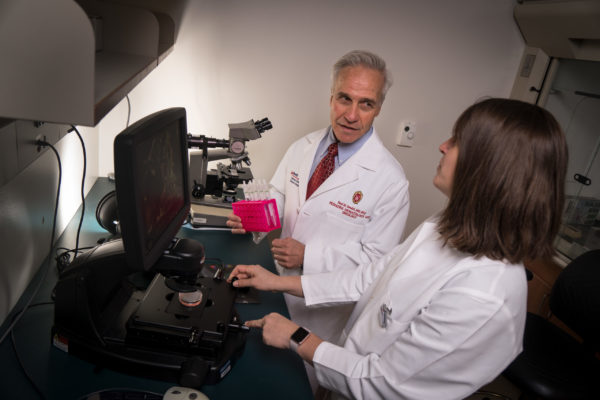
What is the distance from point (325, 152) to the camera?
1833 mm

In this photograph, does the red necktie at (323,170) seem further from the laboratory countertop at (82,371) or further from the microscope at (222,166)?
the laboratory countertop at (82,371)

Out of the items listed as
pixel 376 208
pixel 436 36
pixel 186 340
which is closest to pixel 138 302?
pixel 186 340

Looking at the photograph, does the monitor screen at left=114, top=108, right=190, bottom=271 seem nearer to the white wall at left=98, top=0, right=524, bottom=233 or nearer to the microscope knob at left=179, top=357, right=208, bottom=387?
the microscope knob at left=179, top=357, right=208, bottom=387

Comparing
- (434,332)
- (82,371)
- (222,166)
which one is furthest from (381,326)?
(222,166)

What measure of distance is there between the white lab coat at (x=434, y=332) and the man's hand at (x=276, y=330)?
100 mm

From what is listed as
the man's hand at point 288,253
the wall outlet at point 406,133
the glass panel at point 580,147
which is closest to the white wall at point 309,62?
the wall outlet at point 406,133

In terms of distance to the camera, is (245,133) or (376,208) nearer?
(376,208)

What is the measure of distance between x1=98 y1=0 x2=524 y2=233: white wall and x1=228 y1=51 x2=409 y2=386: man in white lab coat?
780mm

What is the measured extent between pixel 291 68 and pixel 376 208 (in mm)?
1189

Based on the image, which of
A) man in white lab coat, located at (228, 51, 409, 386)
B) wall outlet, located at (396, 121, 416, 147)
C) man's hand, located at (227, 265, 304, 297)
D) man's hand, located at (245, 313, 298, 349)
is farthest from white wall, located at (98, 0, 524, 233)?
man's hand, located at (245, 313, 298, 349)

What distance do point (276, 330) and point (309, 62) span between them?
68.8 inches

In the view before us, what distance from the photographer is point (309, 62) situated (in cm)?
242

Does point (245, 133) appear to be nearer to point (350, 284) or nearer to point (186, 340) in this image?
point (350, 284)

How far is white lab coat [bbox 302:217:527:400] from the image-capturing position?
0.88 metres
